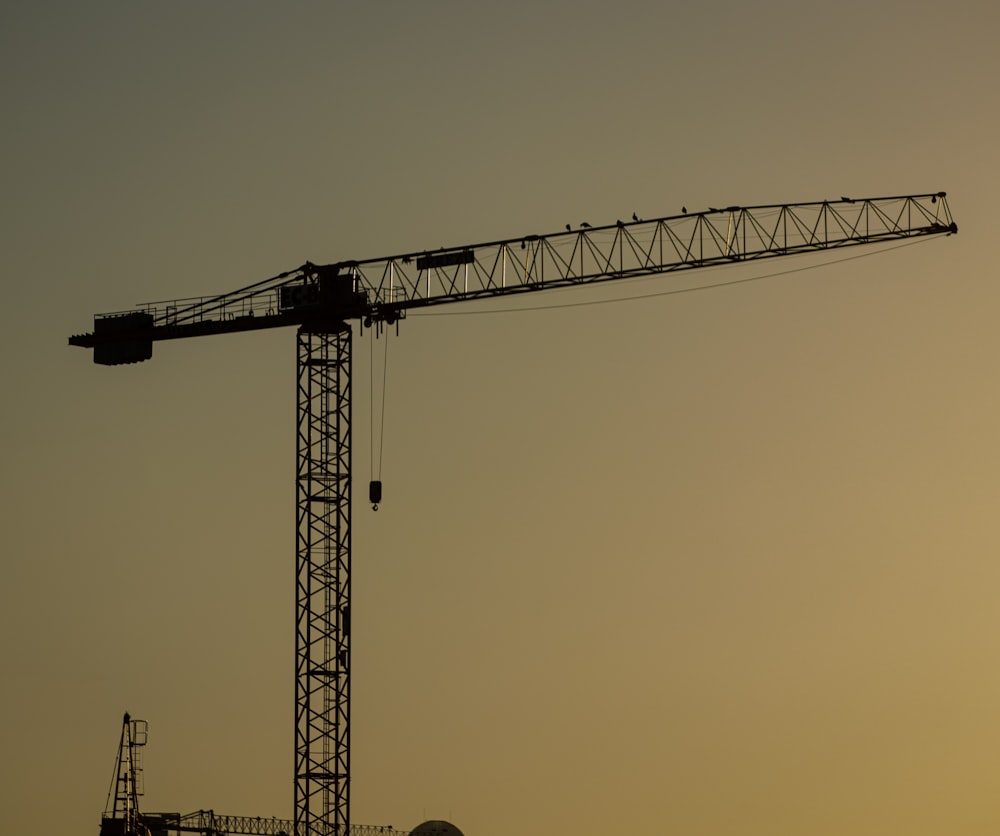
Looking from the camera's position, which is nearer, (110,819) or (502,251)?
(502,251)

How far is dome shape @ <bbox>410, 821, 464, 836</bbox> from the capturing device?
197m

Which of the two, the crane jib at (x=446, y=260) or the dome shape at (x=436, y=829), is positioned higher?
the crane jib at (x=446, y=260)

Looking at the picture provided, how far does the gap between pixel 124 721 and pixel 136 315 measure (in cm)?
3495

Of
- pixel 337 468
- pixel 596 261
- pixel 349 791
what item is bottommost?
pixel 349 791

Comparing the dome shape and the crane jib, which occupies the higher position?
the crane jib

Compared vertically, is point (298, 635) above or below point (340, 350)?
below

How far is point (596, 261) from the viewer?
572ft

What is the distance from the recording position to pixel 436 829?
648 ft

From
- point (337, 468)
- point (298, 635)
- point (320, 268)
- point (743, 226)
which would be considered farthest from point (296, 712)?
point (743, 226)

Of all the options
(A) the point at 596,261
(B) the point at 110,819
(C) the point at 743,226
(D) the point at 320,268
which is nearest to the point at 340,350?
(D) the point at 320,268

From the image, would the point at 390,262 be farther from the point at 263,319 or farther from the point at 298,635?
the point at 298,635

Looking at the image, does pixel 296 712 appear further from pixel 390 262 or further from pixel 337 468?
pixel 390 262

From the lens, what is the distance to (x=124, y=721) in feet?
646

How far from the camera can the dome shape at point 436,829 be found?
197 metres
